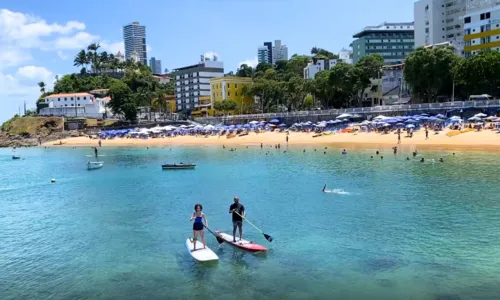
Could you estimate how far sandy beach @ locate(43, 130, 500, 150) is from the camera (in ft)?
190

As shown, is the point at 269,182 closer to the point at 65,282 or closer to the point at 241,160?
the point at 241,160

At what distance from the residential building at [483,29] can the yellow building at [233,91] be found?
2242 inches

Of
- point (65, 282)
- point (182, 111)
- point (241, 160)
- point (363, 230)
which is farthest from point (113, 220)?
point (182, 111)

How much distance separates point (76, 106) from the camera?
134 metres

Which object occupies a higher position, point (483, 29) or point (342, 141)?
point (483, 29)

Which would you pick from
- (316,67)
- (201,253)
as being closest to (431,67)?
(201,253)

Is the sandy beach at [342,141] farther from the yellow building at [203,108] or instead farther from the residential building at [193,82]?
the residential building at [193,82]

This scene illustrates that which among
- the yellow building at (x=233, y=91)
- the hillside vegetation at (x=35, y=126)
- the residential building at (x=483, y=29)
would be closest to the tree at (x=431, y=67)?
the residential building at (x=483, y=29)

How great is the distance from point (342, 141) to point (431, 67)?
2210 cm

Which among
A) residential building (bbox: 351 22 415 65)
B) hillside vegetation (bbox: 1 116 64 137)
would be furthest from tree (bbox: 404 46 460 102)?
residential building (bbox: 351 22 415 65)

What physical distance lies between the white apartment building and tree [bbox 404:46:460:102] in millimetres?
89178

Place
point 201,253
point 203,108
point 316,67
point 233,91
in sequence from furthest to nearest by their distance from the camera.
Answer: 1. point 316,67
2. point 203,108
3. point 233,91
4. point 201,253

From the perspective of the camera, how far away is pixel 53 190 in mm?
41344

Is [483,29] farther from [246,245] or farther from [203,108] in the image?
[246,245]
